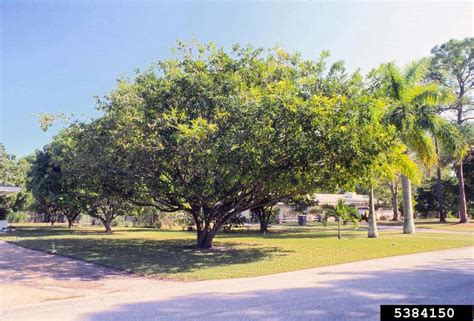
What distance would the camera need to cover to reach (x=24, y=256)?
1570 centimetres

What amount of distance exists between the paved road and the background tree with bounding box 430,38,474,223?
3278cm

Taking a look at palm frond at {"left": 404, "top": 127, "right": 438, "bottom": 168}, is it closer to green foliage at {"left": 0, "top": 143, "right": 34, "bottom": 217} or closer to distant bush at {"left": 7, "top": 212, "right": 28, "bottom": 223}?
green foliage at {"left": 0, "top": 143, "right": 34, "bottom": 217}

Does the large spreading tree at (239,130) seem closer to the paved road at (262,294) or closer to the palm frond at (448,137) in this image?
the paved road at (262,294)

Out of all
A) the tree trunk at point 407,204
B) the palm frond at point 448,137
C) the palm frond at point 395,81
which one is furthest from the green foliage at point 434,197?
the palm frond at point 395,81

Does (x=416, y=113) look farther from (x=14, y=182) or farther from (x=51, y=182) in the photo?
(x=14, y=182)

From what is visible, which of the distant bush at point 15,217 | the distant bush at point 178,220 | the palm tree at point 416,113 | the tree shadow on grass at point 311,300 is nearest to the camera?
the tree shadow on grass at point 311,300

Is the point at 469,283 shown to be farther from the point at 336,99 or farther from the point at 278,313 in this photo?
the point at 336,99

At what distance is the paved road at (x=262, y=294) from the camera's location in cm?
703

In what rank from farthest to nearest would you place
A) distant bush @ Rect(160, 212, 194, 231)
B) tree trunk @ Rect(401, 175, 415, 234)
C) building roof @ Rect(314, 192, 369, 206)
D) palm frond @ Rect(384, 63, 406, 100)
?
building roof @ Rect(314, 192, 369, 206)
distant bush @ Rect(160, 212, 194, 231)
tree trunk @ Rect(401, 175, 415, 234)
palm frond @ Rect(384, 63, 406, 100)

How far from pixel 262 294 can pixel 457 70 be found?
40.1m

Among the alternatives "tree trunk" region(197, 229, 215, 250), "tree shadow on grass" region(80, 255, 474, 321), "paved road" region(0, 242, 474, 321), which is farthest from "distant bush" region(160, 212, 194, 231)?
"tree shadow on grass" region(80, 255, 474, 321)

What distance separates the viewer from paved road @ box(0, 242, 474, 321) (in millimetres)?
7031

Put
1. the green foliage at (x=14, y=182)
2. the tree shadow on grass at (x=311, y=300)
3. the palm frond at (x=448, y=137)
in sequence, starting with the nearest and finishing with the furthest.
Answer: the tree shadow on grass at (x=311, y=300)
the palm frond at (x=448, y=137)
the green foliage at (x=14, y=182)

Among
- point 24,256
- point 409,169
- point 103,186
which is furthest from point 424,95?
point 24,256
